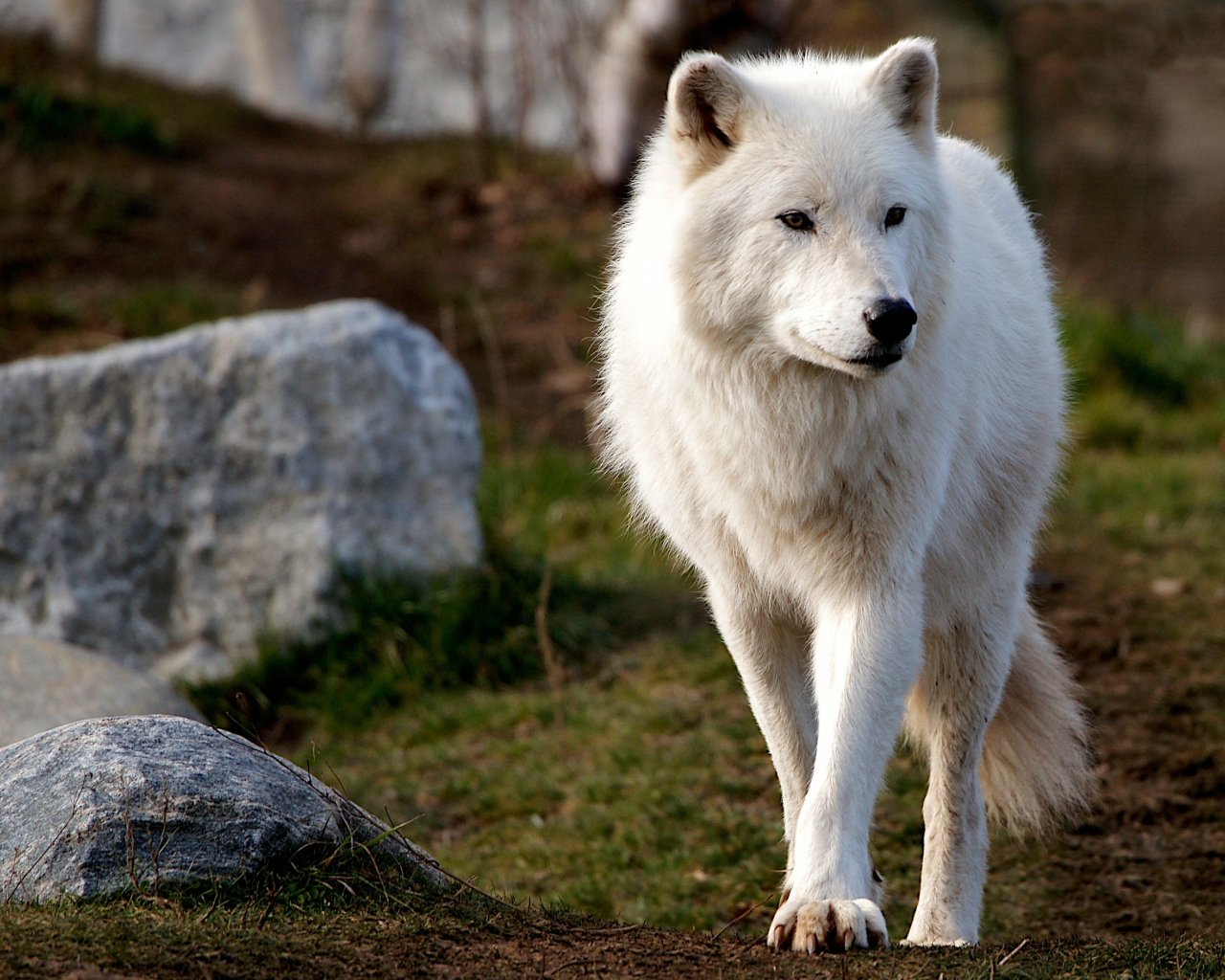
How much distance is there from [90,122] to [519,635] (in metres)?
6.62

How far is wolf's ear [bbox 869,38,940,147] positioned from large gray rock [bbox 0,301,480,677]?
3070 millimetres

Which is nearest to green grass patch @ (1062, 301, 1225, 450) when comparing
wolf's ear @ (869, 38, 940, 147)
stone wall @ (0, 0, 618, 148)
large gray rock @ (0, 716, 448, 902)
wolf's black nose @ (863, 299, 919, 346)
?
stone wall @ (0, 0, 618, 148)

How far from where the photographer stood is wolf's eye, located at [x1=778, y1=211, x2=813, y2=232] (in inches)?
107

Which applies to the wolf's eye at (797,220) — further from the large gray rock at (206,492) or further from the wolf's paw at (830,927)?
the large gray rock at (206,492)

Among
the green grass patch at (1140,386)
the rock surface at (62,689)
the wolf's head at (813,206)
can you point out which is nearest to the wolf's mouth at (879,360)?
the wolf's head at (813,206)

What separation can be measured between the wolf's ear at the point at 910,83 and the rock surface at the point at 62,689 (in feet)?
10.1

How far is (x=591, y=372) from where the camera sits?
26.3 ft

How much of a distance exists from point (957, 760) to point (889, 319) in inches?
56.1

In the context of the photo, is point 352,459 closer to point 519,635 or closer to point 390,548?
point 390,548

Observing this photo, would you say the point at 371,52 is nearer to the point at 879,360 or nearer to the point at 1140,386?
the point at 1140,386

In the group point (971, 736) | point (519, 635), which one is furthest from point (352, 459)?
point (971, 736)

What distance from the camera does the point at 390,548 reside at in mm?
5469

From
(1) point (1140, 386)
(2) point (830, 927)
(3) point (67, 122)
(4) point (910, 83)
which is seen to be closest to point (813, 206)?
(4) point (910, 83)

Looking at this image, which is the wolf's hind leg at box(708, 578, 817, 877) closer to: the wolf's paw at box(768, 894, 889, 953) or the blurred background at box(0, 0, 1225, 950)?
the blurred background at box(0, 0, 1225, 950)
